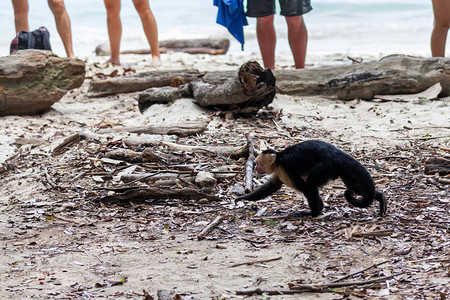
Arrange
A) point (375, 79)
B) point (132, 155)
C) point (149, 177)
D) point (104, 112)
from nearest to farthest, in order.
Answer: point (149, 177)
point (132, 155)
point (375, 79)
point (104, 112)

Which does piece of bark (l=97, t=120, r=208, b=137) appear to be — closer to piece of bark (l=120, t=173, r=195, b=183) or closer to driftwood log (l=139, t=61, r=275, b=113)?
driftwood log (l=139, t=61, r=275, b=113)

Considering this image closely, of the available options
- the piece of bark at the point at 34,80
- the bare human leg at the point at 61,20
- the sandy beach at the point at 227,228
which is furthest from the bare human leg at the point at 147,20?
the sandy beach at the point at 227,228

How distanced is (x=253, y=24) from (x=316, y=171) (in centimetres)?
2443

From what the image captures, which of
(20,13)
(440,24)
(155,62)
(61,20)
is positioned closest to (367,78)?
(440,24)

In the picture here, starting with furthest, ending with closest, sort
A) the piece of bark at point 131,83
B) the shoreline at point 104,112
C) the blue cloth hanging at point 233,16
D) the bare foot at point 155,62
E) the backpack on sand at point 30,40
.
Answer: the bare foot at point 155,62, the backpack on sand at point 30,40, the piece of bark at point 131,83, the blue cloth hanging at point 233,16, the shoreline at point 104,112

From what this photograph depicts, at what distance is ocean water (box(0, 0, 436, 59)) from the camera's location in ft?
75.9

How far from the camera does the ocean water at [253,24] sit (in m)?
23.1

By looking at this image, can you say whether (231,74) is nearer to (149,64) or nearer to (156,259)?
(149,64)

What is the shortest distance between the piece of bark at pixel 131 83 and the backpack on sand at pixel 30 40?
1.17 meters

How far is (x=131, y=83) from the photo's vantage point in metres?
8.56

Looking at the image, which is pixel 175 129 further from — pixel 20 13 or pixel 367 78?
pixel 20 13

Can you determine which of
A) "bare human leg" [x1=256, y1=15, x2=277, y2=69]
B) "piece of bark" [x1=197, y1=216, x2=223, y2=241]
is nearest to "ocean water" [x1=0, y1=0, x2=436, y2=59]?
"bare human leg" [x1=256, y1=15, x2=277, y2=69]

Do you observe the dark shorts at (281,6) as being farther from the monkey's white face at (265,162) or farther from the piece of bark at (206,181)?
the monkey's white face at (265,162)

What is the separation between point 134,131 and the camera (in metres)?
6.05
